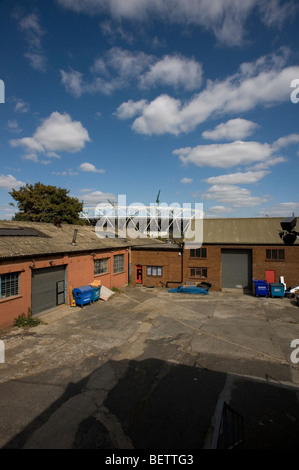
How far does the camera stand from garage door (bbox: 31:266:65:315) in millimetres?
14859

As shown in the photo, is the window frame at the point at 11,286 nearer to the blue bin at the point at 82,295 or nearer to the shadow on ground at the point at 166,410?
the blue bin at the point at 82,295

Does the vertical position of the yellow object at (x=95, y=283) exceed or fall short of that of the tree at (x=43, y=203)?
it falls short

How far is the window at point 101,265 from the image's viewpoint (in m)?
20.9

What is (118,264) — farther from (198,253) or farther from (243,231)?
(243,231)

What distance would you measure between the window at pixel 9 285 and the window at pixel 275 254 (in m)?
20.5

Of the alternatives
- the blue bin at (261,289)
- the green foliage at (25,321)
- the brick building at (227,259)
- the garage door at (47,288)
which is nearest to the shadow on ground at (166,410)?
the green foliage at (25,321)

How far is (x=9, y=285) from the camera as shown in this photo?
43.0 feet

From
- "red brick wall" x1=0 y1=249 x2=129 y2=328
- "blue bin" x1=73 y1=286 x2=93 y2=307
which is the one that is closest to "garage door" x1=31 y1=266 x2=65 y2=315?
"red brick wall" x1=0 y1=249 x2=129 y2=328

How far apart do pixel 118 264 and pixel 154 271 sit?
3.83m

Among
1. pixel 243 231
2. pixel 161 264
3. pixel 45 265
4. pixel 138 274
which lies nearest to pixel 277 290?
pixel 243 231

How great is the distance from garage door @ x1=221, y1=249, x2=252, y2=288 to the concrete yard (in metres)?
8.97
